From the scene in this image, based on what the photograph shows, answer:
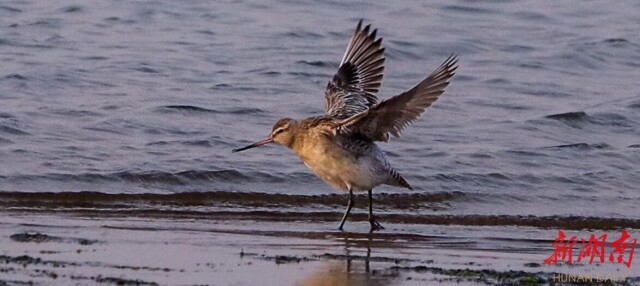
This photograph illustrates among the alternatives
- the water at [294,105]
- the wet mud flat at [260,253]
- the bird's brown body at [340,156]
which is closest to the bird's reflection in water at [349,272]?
the wet mud flat at [260,253]

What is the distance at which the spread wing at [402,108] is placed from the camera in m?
8.66

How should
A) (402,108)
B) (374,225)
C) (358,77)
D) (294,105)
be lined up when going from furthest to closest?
(294,105)
(358,77)
(374,225)
(402,108)

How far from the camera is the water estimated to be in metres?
10.6

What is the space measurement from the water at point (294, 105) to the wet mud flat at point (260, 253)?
2.32ft

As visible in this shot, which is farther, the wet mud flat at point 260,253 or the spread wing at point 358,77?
the spread wing at point 358,77

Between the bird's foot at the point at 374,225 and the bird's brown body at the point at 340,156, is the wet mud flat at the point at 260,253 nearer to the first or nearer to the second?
the bird's foot at the point at 374,225

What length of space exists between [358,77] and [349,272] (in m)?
3.35

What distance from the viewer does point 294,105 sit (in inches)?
539

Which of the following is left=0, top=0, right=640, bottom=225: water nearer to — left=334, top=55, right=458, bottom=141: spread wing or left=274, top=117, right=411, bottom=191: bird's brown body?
left=274, top=117, right=411, bottom=191: bird's brown body

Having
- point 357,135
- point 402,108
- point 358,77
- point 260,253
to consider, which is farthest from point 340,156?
point 260,253

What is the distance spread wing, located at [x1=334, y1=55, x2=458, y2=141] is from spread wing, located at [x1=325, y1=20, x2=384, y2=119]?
97 centimetres

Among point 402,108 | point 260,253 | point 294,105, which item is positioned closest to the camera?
point 260,253

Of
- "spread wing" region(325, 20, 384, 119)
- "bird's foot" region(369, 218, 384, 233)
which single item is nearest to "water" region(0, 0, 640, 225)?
"bird's foot" region(369, 218, 384, 233)

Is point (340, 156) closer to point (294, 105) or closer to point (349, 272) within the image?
point (349, 272)
